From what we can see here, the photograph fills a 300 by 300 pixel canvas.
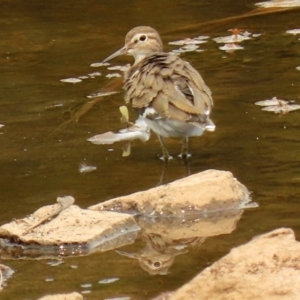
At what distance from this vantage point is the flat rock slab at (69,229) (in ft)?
18.6

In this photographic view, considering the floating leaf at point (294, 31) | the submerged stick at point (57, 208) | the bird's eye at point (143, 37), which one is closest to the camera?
the submerged stick at point (57, 208)

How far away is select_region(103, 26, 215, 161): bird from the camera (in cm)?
704

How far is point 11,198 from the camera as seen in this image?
21.6 ft

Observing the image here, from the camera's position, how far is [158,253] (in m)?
5.63

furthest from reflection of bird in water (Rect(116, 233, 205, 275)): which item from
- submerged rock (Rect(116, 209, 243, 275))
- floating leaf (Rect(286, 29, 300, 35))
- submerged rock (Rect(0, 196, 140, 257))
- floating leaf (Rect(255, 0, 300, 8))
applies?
floating leaf (Rect(255, 0, 300, 8))

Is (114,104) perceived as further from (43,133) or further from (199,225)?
(199,225)

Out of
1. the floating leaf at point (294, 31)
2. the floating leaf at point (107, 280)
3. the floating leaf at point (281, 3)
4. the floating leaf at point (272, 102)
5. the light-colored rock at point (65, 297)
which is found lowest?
the floating leaf at point (294, 31)

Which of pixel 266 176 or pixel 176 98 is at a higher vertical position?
pixel 176 98

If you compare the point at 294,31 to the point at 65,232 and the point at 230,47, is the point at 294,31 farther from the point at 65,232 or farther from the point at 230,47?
the point at 65,232

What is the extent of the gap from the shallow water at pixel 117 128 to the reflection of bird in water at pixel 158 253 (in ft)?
0.17

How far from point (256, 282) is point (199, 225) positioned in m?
1.50

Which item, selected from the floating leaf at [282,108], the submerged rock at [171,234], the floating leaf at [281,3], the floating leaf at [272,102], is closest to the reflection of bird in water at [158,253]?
the submerged rock at [171,234]

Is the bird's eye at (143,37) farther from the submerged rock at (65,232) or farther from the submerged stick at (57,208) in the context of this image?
the submerged rock at (65,232)

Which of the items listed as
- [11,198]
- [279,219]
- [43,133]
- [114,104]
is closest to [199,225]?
[279,219]
